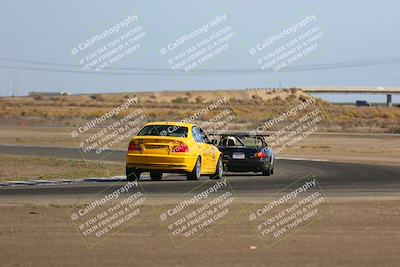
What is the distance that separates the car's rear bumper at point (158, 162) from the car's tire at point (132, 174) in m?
0.11

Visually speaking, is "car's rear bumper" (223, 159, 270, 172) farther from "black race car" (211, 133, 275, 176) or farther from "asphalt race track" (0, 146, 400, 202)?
"asphalt race track" (0, 146, 400, 202)

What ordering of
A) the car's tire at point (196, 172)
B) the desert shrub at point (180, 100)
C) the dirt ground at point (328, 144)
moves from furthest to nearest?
the desert shrub at point (180, 100) < the dirt ground at point (328, 144) < the car's tire at point (196, 172)

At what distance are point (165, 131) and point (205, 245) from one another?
12244 mm

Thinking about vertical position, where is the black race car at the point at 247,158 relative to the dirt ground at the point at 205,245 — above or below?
below

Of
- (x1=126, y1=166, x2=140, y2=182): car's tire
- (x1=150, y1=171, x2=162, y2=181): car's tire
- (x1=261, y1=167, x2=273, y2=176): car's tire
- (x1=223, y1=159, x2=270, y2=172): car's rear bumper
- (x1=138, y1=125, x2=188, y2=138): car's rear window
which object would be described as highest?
(x1=138, y1=125, x2=188, y2=138): car's rear window

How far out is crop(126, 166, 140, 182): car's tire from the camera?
22.9 m

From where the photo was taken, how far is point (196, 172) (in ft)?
76.7

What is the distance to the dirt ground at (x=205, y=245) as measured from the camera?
1020cm

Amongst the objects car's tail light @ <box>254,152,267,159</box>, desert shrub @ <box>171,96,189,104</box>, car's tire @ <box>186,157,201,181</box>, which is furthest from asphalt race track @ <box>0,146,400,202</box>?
desert shrub @ <box>171,96,189,104</box>

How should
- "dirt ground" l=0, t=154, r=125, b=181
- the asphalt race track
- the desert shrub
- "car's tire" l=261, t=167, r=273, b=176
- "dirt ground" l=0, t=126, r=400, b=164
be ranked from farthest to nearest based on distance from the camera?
1. the desert shrub
2. "dirt ground" l=0, t=126, r=400, b=164
3. "car's tire" l=261, t=167, r=273, b=176
4. "dirt ground" l=0, t=154, r=125, b=181
5. the asphalt race track

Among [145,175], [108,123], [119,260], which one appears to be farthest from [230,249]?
[108,123]

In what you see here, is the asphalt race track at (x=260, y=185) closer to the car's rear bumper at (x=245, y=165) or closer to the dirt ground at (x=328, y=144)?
the car's rear bumper at (x=245, y=165)

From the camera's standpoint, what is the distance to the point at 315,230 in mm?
12828

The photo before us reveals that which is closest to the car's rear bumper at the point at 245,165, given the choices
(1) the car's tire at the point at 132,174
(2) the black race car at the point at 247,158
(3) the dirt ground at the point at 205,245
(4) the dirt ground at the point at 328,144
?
(2) the black race car at the point at 247,158
